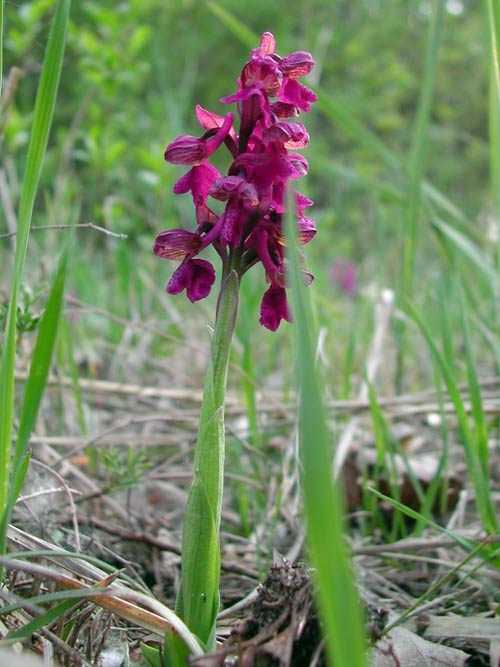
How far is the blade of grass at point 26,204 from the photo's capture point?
1.06 metres

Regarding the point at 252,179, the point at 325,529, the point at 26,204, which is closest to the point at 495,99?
the point at 252,179

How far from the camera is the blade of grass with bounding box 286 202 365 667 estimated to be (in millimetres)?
629

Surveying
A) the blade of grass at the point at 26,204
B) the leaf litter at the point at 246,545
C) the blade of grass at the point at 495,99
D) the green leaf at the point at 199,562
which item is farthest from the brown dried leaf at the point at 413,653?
the blade of grass at the point at 495,99

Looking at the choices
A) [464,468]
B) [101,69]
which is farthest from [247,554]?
[101,69]

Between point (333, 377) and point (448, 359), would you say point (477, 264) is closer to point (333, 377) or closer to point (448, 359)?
point (448, 359)

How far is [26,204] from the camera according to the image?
1.13 metres

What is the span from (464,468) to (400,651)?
1348 millimetres

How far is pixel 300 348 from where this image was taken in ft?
2.34

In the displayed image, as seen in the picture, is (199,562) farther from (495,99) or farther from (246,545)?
(495,99)

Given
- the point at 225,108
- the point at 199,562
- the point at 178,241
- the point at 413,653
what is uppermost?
the point at 225,108

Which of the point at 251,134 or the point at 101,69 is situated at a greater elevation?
the point at 101,69

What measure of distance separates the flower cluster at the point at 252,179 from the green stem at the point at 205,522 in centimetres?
19

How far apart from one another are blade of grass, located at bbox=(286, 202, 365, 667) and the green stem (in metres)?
0.42

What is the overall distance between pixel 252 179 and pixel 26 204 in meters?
0.37
